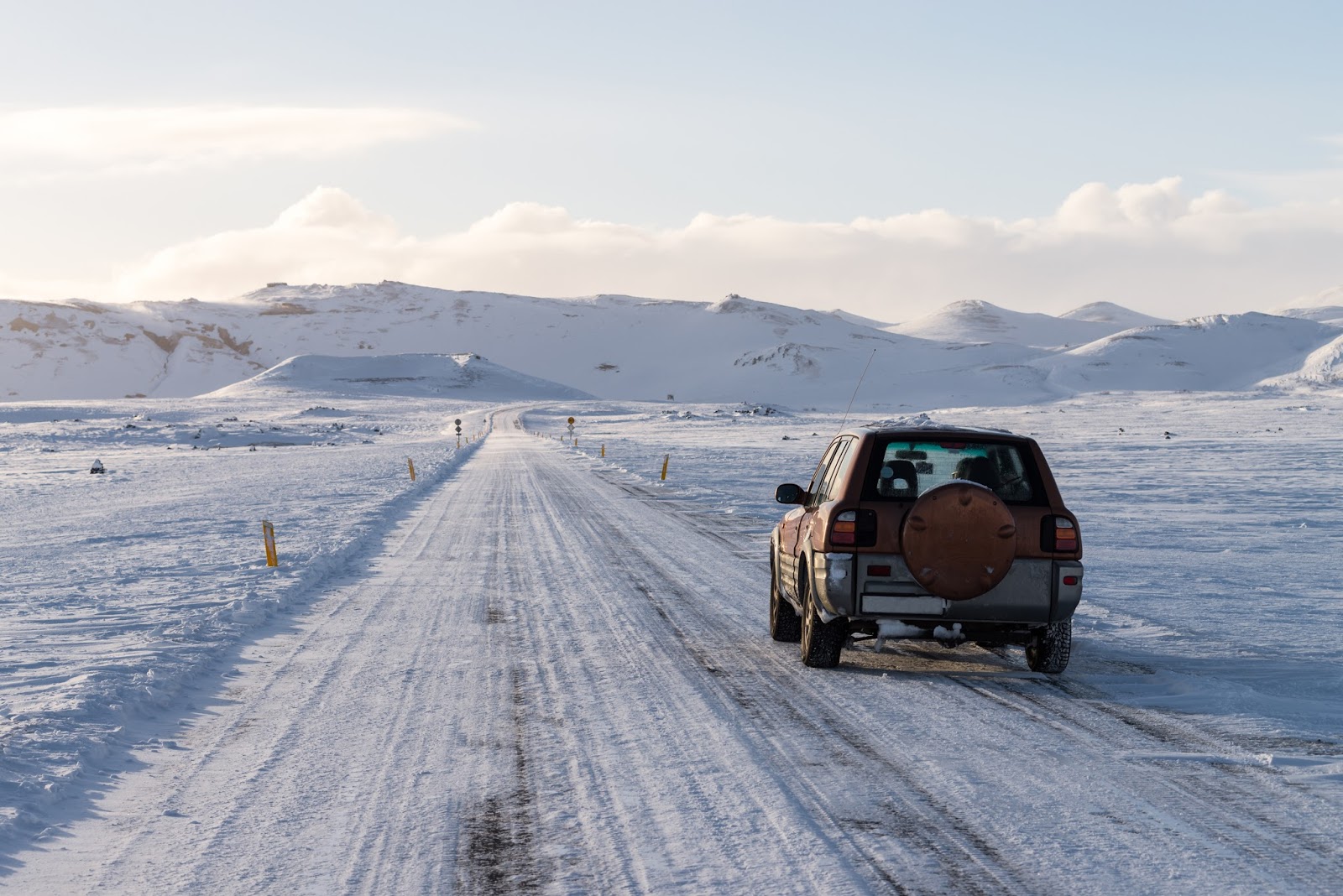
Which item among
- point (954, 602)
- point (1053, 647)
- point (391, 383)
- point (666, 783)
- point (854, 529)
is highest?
point (391, 383)

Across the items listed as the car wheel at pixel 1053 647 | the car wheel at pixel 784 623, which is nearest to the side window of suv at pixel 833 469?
the car wheel at pixel 784 623

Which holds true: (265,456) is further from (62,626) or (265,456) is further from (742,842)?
(742,842)

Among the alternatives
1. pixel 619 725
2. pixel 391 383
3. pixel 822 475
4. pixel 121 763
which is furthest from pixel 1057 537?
pixel 391 383

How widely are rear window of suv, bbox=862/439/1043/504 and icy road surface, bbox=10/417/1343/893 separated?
136 centimetres

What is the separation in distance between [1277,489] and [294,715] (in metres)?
25.7

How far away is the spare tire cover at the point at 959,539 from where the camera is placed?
798 cm

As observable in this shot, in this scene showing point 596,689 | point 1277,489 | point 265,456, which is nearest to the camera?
point 596,689

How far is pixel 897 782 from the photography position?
5898mm

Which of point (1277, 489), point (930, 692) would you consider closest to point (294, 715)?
point (930, 692)

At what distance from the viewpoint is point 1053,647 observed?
851cm

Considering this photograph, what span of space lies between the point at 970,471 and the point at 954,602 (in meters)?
1.02

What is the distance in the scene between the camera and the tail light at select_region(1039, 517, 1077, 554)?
8.18m

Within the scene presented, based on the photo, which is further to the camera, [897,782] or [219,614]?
[219,614]

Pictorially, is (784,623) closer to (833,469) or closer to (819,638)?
(819,638)
